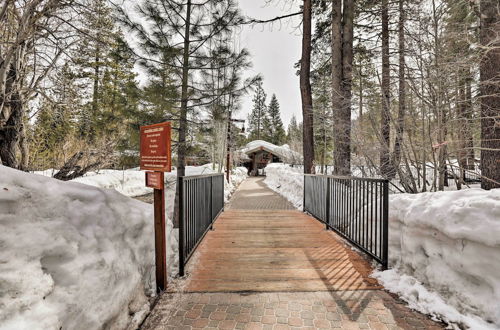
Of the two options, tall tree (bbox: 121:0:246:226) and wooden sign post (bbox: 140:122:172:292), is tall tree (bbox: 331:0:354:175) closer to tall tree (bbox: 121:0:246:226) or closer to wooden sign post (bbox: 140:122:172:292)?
tall tree (bbox: 121:0:246:226)

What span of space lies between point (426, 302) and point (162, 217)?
264 cm

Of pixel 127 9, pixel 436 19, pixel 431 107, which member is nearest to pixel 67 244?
pixel 127 9

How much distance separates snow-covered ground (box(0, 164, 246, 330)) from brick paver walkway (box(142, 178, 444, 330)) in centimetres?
40

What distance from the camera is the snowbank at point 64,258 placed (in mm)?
1235

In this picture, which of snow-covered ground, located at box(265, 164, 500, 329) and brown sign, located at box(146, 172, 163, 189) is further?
brown sign, located at box(146, 172, 163, 189)

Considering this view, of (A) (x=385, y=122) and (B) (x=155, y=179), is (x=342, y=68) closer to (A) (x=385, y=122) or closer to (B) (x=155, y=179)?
(A) (x=385, y=122)

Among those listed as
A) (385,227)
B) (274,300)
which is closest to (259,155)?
(385,227)

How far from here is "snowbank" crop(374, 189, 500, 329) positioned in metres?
1.76

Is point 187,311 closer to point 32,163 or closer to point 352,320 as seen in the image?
point 352,320

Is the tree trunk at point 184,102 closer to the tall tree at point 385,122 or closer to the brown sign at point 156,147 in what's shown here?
the brown sign at point 156,147

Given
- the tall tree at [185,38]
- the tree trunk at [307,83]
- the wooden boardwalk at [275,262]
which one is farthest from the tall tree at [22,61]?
the tree trunk at [307,83]

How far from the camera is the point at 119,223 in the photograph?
6.88 feet

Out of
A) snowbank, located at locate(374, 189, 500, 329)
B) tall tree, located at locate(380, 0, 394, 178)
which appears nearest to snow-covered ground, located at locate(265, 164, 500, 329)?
snowbank, located at locate(374, 189, 500, 329)

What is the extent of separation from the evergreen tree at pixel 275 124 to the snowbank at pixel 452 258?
4243cm
